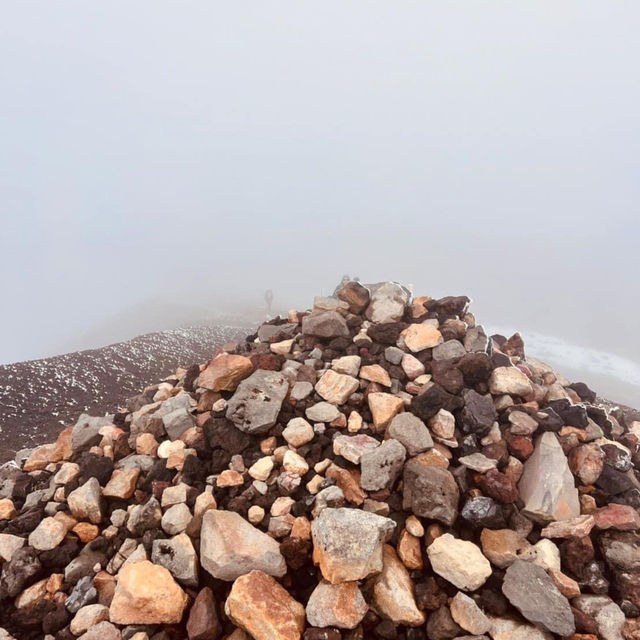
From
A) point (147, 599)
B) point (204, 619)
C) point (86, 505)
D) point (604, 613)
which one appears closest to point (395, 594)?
point (204, 619)

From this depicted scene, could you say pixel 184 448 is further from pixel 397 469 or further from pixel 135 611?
pixel 397 469

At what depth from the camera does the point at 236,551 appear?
5.30 m

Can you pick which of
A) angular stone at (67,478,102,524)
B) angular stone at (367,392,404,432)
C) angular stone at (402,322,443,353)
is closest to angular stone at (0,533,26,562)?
angular stone at (67,478,102,524)

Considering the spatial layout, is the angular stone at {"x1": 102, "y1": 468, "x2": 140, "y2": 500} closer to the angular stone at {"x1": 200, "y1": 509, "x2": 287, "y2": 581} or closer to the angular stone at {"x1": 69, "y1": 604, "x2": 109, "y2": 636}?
the angular stone at {"x1": 69, "y1": 604, "x2": 109, "y2": 636}

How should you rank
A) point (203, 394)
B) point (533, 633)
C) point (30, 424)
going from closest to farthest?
point (533, 633)
point (203, 394)
point (30, 424)

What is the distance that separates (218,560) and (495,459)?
4.85m

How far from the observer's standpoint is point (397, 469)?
6.27 m

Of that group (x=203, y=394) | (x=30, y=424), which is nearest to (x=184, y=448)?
(x=203, y=394)

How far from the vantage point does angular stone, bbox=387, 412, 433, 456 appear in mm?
6531

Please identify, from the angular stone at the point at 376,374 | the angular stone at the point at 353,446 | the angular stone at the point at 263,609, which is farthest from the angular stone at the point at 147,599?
the angular stone at the point at 376,374

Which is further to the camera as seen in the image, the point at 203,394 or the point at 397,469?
the point at 203,394

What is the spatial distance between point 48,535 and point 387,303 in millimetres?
8597

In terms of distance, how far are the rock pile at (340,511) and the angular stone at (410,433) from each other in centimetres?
4

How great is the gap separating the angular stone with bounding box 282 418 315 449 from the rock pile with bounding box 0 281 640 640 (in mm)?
29
